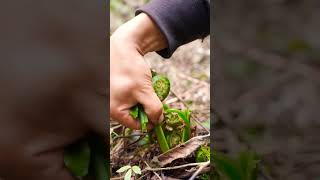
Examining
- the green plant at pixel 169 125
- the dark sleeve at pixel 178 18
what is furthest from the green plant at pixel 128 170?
the dark sleeve at pixel 178 18

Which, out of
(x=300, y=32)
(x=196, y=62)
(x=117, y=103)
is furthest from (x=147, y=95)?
(x=196, y=62)

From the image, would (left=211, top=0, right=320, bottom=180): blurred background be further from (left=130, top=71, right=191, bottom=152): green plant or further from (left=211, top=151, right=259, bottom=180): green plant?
Answer: (left=130, top=71, right=191, bottom=152): green plant

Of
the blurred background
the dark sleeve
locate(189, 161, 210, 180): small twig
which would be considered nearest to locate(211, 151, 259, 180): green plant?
the blurred background

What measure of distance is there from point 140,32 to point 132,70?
0.24 ft

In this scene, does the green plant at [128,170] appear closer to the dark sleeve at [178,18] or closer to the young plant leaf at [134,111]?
the young plant leaf at [134,111]

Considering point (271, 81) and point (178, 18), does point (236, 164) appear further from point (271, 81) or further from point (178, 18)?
point (178, 18)

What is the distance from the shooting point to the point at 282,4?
2.31ft

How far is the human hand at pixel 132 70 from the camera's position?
2.71 feet

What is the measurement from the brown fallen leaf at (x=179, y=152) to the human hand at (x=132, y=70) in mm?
70

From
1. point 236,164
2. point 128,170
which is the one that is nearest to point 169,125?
point 128,170

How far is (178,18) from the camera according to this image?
90 cm

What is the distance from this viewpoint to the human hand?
83cm

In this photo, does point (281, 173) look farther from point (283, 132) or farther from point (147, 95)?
point (147, 95)

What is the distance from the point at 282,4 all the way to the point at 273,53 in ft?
0.21
